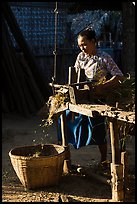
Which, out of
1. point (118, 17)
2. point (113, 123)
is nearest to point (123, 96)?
point (113, 123)

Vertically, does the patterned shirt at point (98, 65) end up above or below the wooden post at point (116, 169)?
above

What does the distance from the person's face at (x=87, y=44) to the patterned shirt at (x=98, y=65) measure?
8 cm

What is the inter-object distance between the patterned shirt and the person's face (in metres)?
0.08

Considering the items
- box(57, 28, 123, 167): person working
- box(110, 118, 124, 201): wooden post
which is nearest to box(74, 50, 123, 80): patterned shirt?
box(57, 28, 123, 167): person working

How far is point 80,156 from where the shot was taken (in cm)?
549

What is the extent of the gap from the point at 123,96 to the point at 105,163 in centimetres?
117

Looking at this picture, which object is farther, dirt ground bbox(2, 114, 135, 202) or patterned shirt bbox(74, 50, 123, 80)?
patterned shirt bbox(74, 50, 123, 80)

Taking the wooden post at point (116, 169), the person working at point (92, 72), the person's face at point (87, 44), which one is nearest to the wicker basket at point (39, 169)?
the person working at point (92, 72)

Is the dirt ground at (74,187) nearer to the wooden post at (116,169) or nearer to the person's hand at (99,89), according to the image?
the wooden post at (116,169)

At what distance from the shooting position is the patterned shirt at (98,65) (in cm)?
413

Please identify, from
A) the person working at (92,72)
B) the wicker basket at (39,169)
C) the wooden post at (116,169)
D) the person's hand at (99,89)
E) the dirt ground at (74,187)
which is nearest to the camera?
the wooden post at (116,169)

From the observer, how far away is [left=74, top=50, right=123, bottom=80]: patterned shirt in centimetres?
413

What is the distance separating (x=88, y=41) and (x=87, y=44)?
40 mm

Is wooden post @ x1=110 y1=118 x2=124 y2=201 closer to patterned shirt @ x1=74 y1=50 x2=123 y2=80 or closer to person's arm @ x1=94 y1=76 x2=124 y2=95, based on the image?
person's arm @ x1=94 y1=76 x2=124 y2=95
